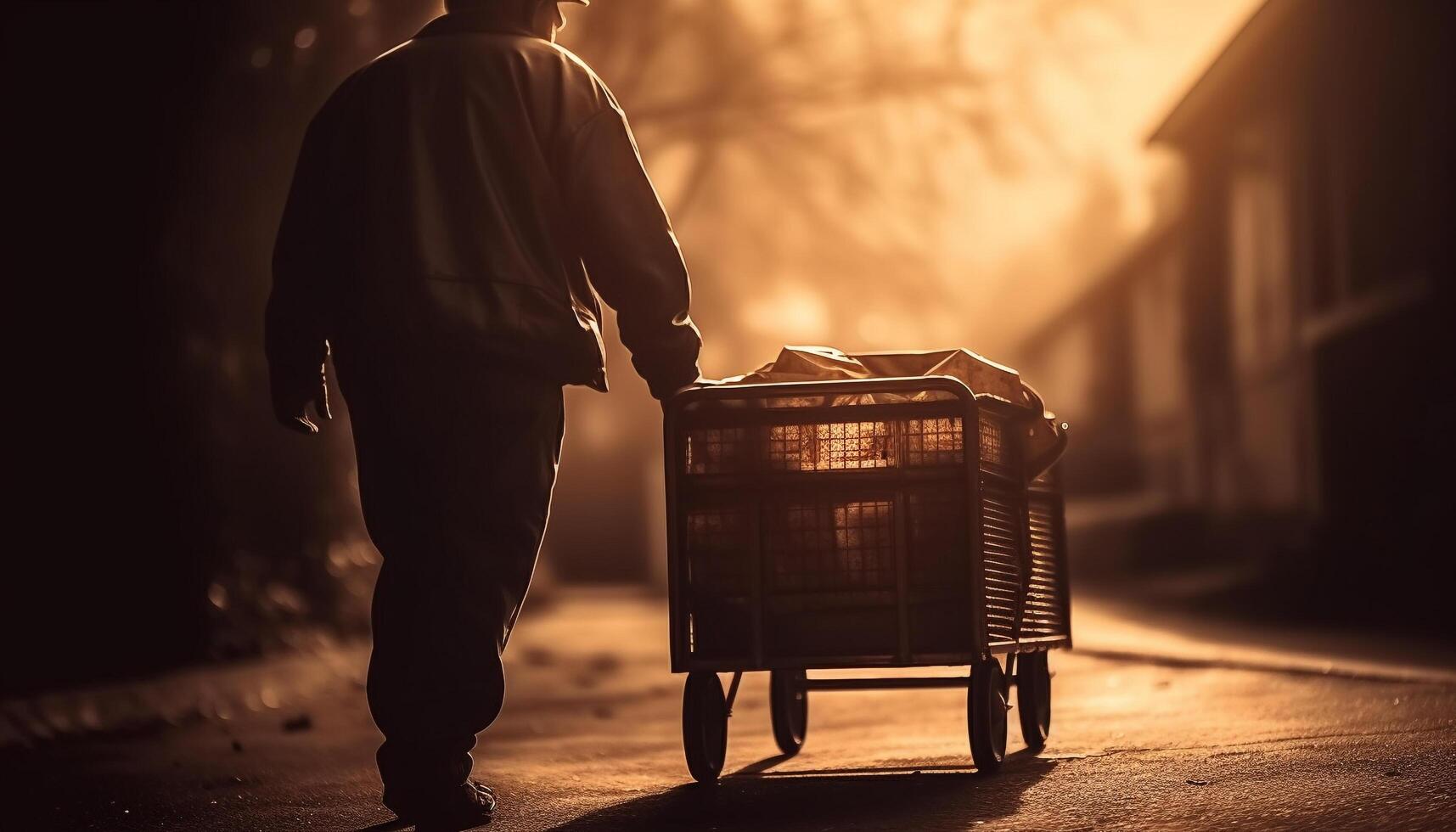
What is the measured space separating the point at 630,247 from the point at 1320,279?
1531cm

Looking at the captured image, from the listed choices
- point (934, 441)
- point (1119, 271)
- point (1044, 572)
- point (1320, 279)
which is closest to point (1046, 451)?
point (1044, 572)

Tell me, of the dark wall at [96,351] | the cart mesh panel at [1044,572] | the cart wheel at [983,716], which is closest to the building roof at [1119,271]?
the dark wall at [96,351]

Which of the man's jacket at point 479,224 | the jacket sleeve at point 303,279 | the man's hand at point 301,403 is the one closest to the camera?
the man's jacket at point 479,224

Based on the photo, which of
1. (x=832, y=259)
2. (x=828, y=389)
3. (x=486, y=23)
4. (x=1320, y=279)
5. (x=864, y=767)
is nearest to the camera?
(x=486, y=23)

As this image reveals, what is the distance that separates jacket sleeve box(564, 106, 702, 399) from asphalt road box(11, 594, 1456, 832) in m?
1.19

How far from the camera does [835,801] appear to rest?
5191mm

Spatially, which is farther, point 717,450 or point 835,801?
point 717,450

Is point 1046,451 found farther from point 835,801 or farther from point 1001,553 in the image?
point 835,801

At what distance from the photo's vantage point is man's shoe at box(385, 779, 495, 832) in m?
4.82

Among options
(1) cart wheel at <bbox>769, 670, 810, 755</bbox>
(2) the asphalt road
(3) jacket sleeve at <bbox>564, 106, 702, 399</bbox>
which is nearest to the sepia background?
(2) the asphalt road

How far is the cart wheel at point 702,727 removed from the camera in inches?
223

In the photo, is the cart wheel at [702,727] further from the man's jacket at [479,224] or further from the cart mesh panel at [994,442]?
the cart mesh panel at [994,442]

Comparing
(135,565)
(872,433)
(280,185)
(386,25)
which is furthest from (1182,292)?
(872,433)

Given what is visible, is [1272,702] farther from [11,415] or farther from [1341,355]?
[1341,355]
